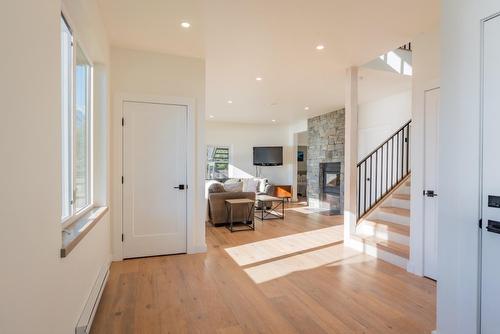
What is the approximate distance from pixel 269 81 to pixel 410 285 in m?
3.71

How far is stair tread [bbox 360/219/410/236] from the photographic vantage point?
153 inches

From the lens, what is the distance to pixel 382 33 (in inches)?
126

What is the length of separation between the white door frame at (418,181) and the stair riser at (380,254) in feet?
0.47

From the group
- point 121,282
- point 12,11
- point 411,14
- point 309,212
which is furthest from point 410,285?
point 309,212

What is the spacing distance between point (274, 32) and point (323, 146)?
17.3 feet

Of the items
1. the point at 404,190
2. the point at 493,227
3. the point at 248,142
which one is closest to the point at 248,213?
the point at 404,190

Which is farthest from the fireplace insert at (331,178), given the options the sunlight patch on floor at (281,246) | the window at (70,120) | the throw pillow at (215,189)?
the window at (70,120)

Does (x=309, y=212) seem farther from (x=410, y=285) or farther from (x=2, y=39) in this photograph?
(x=2, y=39)

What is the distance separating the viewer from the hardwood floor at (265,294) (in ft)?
7.17

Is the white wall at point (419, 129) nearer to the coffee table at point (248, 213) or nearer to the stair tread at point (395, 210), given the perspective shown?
the stair tread at point (395, 210)

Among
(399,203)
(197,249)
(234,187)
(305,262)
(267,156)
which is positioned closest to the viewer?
(305,262)

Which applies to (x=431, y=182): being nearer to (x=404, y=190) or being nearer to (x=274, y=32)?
(x=404, y=190)

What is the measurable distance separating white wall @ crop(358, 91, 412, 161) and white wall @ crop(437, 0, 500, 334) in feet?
14.0

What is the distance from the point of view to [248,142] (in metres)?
9.96
